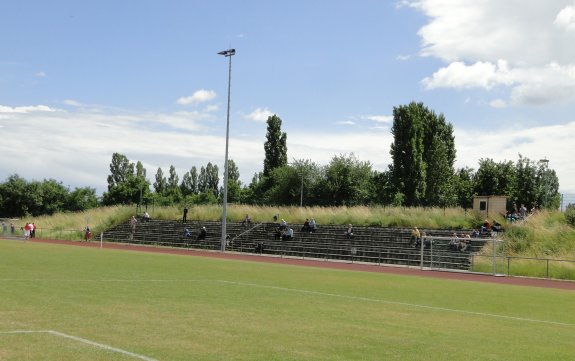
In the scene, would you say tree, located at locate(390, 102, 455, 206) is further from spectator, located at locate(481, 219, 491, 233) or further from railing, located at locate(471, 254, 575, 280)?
railing, located at locate(471, 254, 575, 280)

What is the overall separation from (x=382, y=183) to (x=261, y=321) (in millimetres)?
75455

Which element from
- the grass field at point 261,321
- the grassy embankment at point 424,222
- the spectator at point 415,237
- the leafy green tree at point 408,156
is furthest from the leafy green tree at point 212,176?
the grass field at point 261,321

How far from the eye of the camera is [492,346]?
1020 cm

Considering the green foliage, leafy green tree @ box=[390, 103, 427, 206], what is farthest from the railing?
the green foliage

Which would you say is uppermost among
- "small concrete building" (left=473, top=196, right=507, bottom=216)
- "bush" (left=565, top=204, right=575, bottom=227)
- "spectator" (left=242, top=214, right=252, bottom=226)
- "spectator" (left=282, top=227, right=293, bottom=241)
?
"small concrete building" (left=473, top=196, right=507, bottom=216)

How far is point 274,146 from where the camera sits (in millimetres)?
100000

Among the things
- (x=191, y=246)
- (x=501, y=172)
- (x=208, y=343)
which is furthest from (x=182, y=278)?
(x=501, y=172)

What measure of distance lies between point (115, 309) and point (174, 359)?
16.4ft

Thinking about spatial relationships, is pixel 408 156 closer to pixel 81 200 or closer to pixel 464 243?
pixel 464 243

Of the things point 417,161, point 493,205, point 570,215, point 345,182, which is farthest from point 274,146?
point 570,215

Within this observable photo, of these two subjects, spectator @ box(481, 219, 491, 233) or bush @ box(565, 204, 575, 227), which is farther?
spectator @ box(481, 219, 491, 233)

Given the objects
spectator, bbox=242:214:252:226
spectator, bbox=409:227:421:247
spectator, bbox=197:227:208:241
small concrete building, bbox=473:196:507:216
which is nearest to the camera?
spectator, bbox=409:227:421:247

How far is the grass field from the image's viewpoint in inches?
347

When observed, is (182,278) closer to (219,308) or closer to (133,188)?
(219,308)
